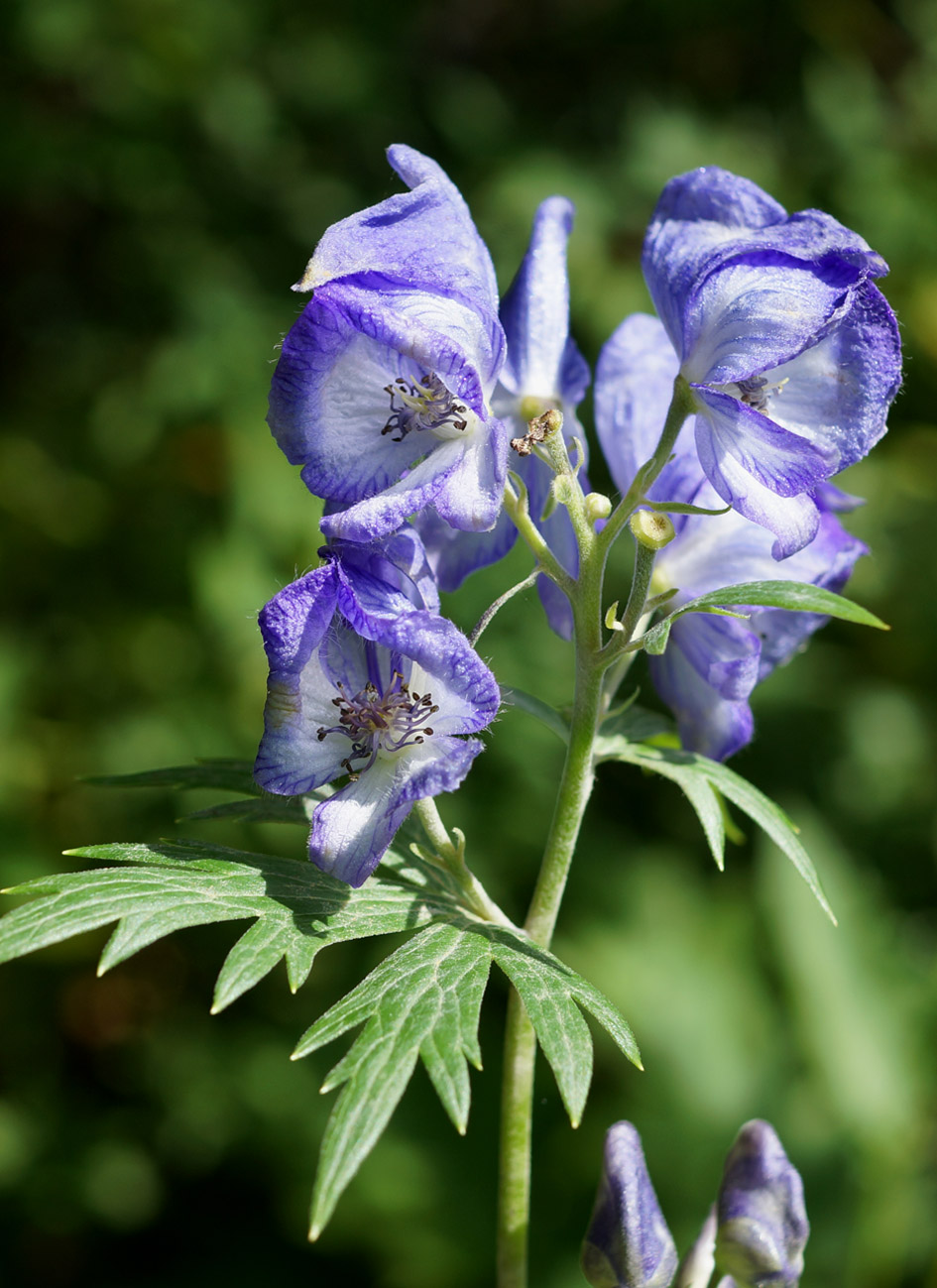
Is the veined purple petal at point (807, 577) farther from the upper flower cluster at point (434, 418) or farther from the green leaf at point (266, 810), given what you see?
the green leaf at point (266, 810)

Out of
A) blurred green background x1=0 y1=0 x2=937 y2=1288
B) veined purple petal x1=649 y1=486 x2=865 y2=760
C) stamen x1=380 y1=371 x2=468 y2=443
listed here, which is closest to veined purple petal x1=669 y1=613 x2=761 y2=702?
veined purple petal x1=649 y1=486 x2=865 y2=760

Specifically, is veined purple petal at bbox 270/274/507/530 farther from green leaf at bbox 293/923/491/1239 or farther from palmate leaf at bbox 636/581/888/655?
green leaf at bbox 293/923/491/1239

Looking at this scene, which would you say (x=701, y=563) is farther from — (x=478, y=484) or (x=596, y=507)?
(x=478, y=484)

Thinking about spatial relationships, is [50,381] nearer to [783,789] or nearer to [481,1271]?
[783,789]

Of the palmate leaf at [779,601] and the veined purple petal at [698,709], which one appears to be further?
the veined purple petal at [698,709]

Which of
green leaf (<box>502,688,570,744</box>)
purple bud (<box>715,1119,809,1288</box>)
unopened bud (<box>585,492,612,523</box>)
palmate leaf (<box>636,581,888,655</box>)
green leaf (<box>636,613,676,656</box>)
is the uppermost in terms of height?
unopened bud (<box>585,492,612,523</box>)

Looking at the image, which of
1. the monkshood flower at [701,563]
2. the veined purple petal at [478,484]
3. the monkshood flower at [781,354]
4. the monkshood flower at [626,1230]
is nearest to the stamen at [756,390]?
the monkshood flower at [781,354]
